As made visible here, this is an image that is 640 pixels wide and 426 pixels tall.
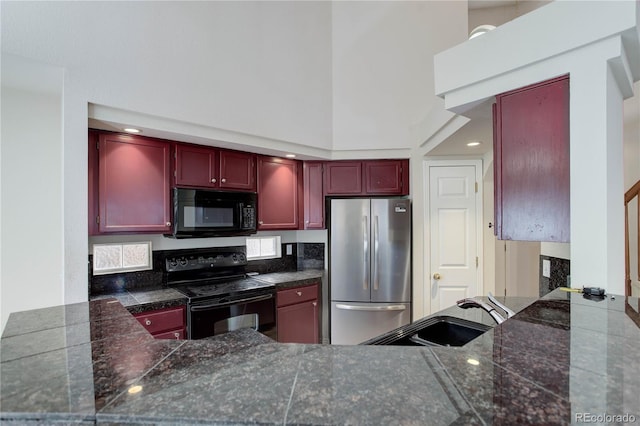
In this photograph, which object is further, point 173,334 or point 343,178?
point 343,178

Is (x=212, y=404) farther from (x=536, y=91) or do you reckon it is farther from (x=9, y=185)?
(x=9, y=185)

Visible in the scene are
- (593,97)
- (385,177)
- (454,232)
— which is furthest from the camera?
(385,177)

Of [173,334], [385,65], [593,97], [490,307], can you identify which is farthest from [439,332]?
[385,65]

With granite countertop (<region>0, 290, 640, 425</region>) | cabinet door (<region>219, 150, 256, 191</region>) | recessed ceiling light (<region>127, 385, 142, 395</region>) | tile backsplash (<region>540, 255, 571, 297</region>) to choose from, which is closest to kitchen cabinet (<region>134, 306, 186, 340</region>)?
cabinet door (<region>219, 150, 256, 191</region>)

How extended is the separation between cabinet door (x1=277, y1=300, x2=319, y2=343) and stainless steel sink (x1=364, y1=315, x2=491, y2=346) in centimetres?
162

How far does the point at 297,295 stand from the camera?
3.18 metres

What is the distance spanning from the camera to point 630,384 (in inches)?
22.9

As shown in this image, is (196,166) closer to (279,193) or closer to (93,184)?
(93,184)

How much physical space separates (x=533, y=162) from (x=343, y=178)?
219cm

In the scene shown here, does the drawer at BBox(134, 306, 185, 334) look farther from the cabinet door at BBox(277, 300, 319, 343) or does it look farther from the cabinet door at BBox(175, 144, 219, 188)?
the cabinet door at BBox(175, 144, 219, 188)

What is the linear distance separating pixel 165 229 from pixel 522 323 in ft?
8.38

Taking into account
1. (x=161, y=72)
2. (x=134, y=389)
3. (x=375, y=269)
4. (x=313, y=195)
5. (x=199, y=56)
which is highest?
(x=199, y=56)

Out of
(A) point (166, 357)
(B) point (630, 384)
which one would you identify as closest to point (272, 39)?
(A) point (166, 357)

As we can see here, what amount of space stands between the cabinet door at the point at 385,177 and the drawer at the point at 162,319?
2.26 meters
